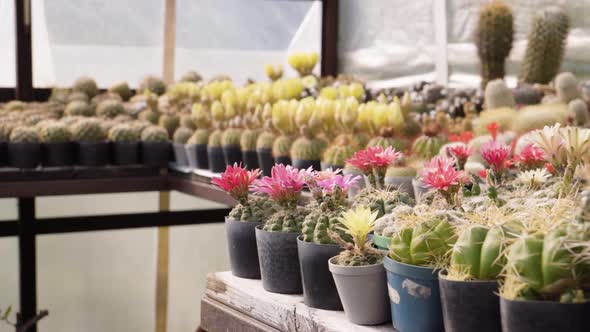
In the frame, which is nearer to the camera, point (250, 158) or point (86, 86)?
point (250, 158)

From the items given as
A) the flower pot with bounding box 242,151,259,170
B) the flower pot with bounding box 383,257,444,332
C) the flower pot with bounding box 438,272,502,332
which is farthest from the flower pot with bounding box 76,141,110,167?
the flower pot with bounding box 438,272,502,332

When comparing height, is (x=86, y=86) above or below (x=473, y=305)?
above

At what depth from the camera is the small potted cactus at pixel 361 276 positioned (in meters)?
1.47

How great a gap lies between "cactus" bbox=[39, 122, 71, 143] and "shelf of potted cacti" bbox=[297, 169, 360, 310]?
3.11m

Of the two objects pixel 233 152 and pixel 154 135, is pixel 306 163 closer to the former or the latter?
pixel 233 152

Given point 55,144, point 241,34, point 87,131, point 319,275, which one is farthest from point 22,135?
point 319,275

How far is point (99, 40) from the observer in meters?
5.88

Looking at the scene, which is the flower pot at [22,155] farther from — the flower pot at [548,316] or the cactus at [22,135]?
the flower pot at [548,316]

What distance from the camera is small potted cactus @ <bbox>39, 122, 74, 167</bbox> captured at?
4.48m

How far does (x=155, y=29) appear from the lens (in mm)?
6000

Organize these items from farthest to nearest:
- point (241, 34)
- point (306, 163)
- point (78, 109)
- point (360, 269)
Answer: point (241, 34) < point (78, 109) < point (306, 163) < point (360, 269)

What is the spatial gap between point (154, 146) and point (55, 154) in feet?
1.80

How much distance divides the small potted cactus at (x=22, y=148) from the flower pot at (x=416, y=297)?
3.42 meters

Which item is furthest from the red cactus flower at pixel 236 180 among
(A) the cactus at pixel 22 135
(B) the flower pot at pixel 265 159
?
(A) the cactus at pixel 22 135
